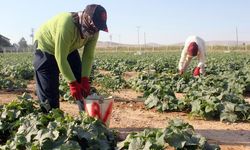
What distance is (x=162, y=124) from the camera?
22.2 ft

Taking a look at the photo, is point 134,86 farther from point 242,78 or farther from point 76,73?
point 76,73

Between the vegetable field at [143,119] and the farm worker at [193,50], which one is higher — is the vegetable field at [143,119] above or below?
below

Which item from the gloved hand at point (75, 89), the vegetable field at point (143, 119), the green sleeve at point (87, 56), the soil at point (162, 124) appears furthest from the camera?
the soil at point (162, 124)

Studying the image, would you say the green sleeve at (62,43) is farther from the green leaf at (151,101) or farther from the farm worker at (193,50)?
the farm worker at (193,50)

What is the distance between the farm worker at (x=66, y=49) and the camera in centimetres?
506

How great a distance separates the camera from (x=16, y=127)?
5.21m

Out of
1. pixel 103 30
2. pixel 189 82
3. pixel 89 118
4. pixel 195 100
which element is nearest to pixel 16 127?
pixel 89 118

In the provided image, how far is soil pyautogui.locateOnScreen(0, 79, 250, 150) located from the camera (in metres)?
5.86

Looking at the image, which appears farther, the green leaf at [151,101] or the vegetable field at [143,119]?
the green leaf at [151,101]

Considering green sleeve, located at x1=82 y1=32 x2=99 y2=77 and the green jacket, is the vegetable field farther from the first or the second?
green sleeve, located at x1=82 y1=32 x2=99 y2=77

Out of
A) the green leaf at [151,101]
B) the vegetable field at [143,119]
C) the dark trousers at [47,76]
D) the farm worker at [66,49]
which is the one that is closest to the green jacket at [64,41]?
the farm worker at [66,49]

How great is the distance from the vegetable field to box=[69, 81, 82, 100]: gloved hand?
0.98ft

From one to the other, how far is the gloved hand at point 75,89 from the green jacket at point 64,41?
82 mm

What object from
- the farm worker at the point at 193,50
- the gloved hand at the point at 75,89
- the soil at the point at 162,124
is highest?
the farm worker at the point at 193,50
